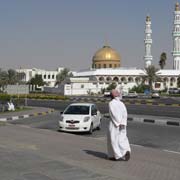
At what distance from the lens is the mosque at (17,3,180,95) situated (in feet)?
322

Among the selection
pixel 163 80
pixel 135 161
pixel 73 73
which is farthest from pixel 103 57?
pixel 135 161

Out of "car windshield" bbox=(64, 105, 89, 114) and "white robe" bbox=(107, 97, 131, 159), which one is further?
"car windshield" bbox=(64, 105, 89, 114)

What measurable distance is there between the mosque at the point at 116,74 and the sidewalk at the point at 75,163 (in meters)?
80.7

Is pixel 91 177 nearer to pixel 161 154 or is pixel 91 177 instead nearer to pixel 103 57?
pixel 161 154

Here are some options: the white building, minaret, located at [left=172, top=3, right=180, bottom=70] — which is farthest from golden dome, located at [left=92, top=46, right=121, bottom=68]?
the white building

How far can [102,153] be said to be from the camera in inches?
415

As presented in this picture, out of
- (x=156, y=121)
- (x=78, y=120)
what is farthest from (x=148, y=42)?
(x=78, y=120)

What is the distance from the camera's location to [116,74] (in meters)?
110

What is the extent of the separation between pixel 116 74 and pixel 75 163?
101344 millimetres

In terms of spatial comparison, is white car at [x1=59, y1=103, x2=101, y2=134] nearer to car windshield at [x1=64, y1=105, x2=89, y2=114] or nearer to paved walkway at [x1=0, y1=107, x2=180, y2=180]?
car windshield at [x1=64, y1=105, x2=89, y2=114]

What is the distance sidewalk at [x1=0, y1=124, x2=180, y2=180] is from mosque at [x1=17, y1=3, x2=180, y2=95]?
265 ft

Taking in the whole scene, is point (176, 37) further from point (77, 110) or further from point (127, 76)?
point (77, 110)

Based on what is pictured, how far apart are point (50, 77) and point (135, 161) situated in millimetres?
140432

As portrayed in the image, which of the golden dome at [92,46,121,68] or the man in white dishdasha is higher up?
the golden dome at [92,46,121,68]
